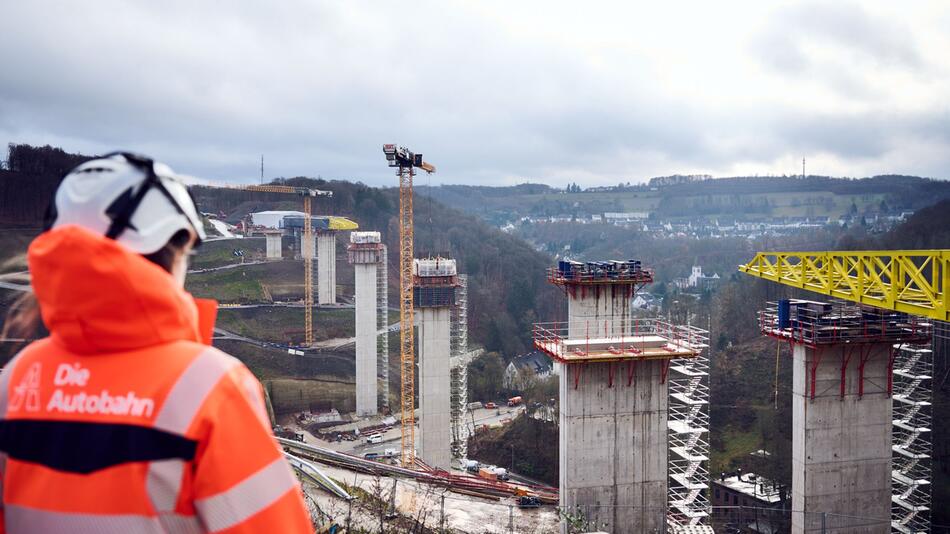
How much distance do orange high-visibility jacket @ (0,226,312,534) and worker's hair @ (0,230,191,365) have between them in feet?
0.52

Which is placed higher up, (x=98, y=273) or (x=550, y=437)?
(x=98, y=273)

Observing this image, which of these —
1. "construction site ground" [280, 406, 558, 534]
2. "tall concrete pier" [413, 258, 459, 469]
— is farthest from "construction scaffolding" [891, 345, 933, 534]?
"tall concrete pier" [413, 258, 459, 469]

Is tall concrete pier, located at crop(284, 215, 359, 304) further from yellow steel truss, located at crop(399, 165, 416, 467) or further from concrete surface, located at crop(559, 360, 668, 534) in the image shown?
concrete surface, located at crop(559, 360, 668, 534)

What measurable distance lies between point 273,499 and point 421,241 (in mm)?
→ 101369

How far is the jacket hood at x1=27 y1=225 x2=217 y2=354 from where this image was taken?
6.20 feet

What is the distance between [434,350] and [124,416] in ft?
127

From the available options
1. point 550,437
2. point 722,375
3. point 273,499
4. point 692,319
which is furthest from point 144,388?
point 692,319

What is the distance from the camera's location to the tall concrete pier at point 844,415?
23516mm

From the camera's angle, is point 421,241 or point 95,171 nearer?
point 95,171

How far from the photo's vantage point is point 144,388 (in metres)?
1.89

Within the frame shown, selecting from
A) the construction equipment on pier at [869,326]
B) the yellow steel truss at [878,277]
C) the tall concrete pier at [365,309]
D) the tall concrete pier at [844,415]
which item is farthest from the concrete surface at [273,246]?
the tall concrete pier at [844,415]

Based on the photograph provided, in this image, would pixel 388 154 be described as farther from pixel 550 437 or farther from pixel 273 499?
pixel 273 499

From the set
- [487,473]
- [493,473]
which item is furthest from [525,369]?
[487,473]

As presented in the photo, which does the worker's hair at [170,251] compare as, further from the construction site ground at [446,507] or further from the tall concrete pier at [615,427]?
the tall concrete pier at [615,427]
